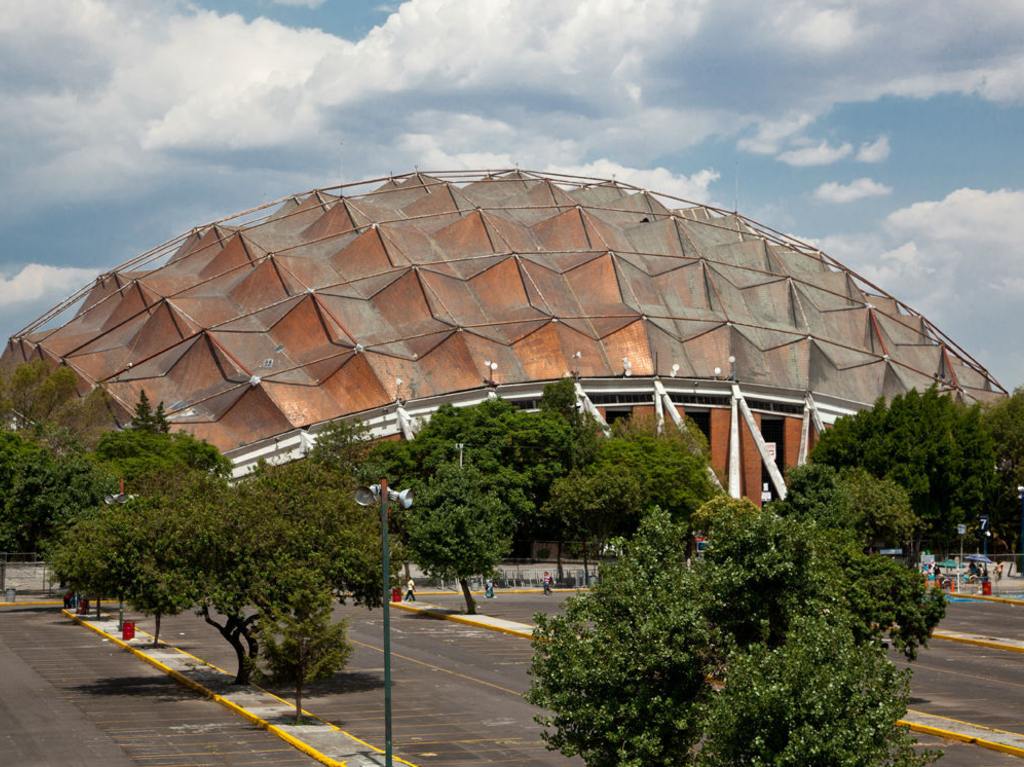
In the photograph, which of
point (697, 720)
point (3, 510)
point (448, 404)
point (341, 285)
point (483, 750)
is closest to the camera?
point (697, 720)

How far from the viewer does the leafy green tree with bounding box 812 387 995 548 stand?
262ft

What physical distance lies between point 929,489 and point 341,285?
45138mm

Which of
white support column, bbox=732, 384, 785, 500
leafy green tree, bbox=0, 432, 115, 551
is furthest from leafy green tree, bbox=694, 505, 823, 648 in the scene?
white support column, bbox=732, 384, 785, 500

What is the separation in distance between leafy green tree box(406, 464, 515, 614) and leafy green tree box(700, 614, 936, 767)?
39891 millimetres

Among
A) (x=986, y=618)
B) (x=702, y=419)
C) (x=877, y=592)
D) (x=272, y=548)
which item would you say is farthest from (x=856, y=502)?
(x=272, y=548)

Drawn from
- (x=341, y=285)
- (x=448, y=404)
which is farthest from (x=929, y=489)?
(x=341, y=285)

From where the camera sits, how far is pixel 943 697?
35688 millimetres

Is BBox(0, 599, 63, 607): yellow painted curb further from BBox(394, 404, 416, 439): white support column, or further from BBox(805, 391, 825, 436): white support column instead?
BBox(805, 391, 825, 436): white support column

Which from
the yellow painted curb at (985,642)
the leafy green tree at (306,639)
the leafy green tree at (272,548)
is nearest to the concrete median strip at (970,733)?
the leafy green tree at (306,639)

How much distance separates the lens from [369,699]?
35.2 m

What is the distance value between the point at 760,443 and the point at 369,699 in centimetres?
6062

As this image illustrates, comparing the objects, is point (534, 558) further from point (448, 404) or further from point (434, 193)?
point (434, 193)

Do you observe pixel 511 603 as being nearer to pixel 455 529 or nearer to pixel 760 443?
pixel 455 529

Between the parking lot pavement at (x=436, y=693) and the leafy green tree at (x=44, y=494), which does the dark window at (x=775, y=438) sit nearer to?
the leafy green tree at (x=44, y=494)
